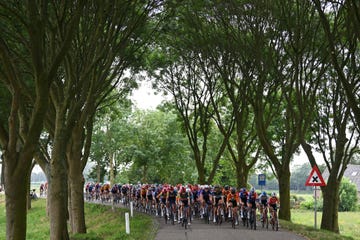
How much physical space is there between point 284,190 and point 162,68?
1050cm

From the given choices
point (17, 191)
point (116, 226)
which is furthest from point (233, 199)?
point (17, 191)

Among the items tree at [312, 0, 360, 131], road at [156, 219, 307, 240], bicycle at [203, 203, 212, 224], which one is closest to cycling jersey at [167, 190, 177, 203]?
bicycle at [203, 203, 212, 224]

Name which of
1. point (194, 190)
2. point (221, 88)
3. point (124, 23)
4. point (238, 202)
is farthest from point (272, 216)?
point (221, 88)

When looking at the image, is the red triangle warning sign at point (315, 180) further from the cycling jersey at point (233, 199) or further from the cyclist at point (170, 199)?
the cyclist at point (170, 199)

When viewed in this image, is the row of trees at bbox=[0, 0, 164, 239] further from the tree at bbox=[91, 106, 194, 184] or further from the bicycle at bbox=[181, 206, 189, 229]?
the tree at bbox=[91, 106, 194, 184]

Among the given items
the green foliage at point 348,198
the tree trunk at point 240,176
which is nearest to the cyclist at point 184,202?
the tree trunk at point 240,176

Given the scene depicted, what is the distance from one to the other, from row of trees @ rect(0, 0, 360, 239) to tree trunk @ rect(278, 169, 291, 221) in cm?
5

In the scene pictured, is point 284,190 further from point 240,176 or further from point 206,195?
point 240,176

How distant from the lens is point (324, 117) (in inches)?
1049

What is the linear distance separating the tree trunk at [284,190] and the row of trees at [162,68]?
0.05 m

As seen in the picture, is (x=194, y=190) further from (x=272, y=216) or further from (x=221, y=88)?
(x=221, y=88)

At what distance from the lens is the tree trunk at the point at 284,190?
23.3 metres

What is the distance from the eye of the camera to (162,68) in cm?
2875

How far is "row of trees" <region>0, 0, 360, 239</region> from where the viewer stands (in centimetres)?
1146
